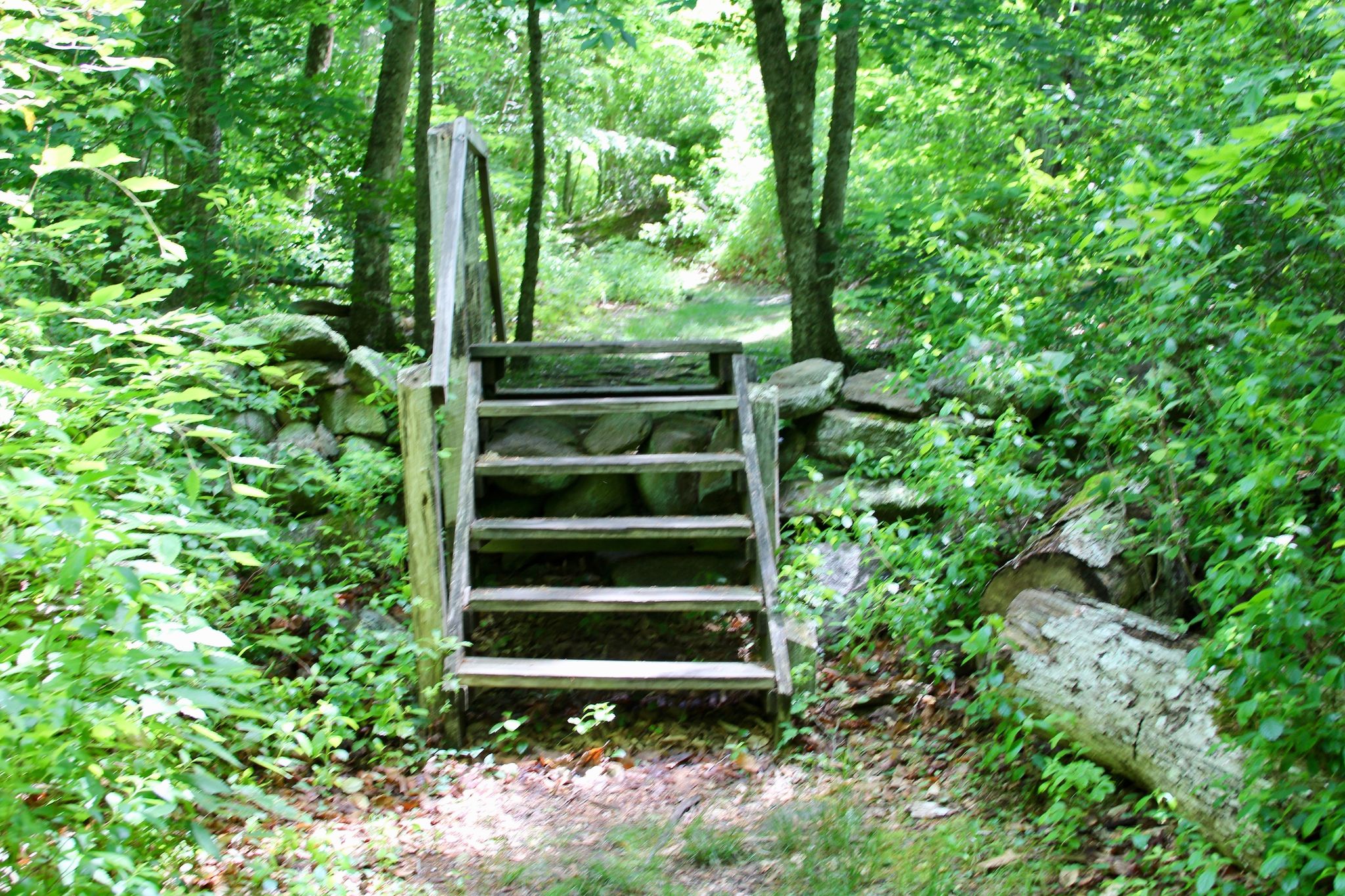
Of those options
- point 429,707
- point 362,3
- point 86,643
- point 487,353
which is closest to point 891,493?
point 487,353

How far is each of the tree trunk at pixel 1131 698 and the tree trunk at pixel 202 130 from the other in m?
5.69

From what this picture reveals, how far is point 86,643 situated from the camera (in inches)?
87.7

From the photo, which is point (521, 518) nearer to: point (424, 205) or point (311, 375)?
point (311, 375)

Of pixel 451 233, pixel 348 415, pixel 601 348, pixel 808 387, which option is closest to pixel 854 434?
pixel 808 387

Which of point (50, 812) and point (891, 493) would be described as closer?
point (50, 812)

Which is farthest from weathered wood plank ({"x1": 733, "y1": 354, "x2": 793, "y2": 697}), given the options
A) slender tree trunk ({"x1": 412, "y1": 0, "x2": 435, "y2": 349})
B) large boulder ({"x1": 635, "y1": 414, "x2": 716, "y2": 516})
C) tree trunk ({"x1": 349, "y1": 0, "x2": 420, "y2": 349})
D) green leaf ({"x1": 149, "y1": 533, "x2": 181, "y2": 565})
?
tree trunk ({"x1": 349, "y1": 0, "x2": 420, "y2": 349})

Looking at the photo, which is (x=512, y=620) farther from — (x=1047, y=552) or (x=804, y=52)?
(x=804, y=52)

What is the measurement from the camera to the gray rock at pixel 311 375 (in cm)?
592

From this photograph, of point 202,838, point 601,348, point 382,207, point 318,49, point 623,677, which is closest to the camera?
point 202,838

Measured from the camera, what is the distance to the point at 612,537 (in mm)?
4824

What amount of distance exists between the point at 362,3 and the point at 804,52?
3061 mm

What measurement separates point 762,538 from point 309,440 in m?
2.91

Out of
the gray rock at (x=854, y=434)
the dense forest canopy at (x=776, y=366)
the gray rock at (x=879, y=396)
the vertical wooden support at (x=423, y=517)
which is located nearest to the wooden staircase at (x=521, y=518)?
the vertical wooden support at (x=423, y=517)

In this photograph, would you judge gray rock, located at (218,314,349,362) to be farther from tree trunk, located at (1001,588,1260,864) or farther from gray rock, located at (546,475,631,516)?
tree trunk, located at (1001,588,1260,864)
